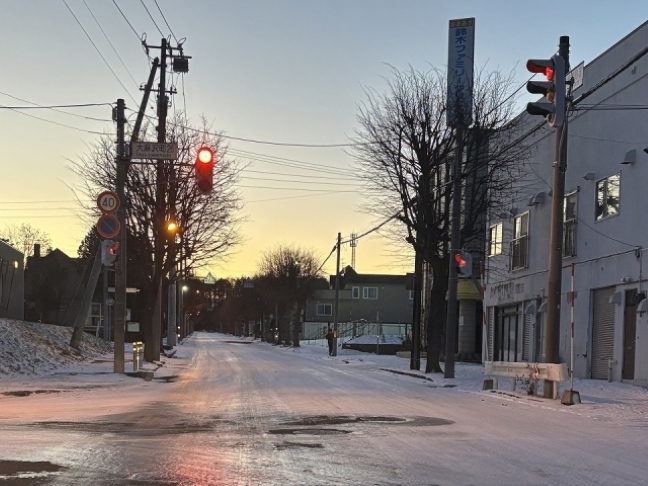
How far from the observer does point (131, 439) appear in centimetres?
981

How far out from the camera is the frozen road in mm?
7578

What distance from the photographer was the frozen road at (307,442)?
7.58 metres

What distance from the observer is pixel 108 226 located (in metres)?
19.8

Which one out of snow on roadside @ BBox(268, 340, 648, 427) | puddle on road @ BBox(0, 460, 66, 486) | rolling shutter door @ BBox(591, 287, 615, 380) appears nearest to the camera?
puddle on road @ BBox(0, 460, 66, 486)

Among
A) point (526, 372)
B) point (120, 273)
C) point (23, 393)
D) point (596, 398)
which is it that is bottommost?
point (23, 393)

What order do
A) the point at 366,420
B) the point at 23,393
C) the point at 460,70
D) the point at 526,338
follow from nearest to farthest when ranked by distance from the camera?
the point at 366,420 < the point at 23,393 < the point at 460,70 < the point at 526,338

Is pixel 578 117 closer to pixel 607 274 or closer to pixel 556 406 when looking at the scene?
pixel 607 274

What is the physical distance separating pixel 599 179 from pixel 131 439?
18.2 metres

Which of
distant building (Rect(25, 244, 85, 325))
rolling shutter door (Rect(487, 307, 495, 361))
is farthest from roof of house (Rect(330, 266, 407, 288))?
rolling shutter door (Rect(487, 307, 495, 361))

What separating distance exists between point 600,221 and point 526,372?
7.75 metres

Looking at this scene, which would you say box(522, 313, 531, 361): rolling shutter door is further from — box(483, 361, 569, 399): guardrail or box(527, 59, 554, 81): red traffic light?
box(527, 59, 554, 81): red traffic light

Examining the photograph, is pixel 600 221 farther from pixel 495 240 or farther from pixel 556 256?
pixel 495 240

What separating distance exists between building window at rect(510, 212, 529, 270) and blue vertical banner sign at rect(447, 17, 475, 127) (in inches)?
259

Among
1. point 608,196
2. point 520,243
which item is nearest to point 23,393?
point 608,196
